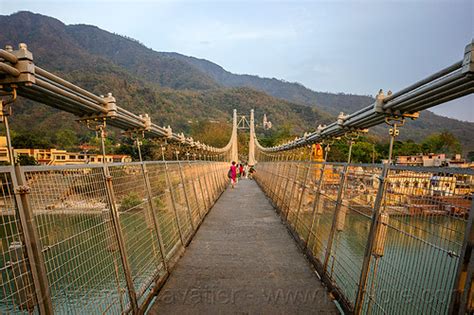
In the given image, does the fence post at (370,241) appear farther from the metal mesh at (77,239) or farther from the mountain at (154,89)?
the mountain at (154,89)

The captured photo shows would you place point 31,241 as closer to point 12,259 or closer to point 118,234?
point 12,259

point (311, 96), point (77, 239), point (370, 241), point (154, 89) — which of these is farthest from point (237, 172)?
point (311, 96)

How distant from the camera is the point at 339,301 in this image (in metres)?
3.26

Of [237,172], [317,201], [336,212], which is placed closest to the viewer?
[336,212]

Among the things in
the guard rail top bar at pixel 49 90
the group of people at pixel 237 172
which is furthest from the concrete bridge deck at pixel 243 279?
the group of people at pixel 237 172

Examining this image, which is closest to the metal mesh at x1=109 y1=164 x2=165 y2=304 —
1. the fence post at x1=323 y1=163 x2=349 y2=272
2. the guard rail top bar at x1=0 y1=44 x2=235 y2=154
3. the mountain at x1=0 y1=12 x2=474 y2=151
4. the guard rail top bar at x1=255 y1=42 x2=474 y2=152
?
the guard rail top bar at x1=0 y1=44 x2=235 y2=154

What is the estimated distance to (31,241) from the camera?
1.72 metres

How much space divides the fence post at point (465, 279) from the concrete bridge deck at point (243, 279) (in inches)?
65.5

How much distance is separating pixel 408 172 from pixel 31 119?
42060mm

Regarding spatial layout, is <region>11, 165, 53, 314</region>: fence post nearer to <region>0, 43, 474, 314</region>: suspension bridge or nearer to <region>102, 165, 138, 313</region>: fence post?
<region>0, 43, 474, 314</region>: suspension bridge

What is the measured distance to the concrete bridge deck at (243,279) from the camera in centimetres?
326

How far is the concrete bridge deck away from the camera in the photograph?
3.26m

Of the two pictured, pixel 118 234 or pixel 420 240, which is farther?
pixel 118 234

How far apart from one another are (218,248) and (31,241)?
3.81 metres
